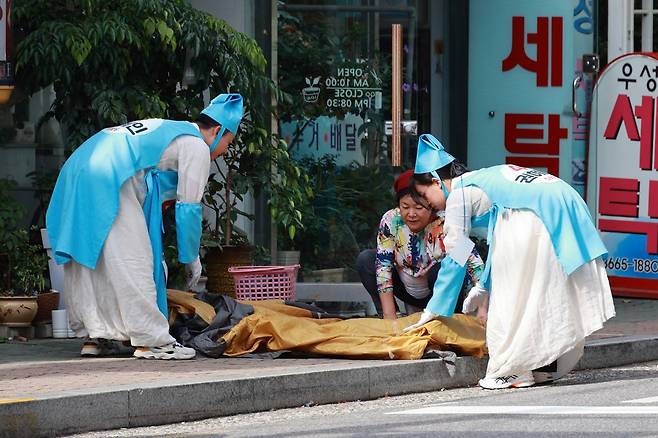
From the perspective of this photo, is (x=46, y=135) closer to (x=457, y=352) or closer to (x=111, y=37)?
(x=111, y=37)

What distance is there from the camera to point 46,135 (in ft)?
36.7

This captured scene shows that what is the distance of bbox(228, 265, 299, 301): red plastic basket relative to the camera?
1013cm

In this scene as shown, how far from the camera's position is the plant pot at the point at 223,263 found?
11078 mm

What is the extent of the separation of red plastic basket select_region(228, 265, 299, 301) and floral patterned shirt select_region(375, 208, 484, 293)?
83 cm

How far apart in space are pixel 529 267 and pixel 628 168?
5192mm

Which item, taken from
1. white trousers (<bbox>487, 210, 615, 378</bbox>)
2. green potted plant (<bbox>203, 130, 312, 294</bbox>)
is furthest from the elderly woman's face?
green potted plant (<bbox>203, 130, 312, 294</bbox>)

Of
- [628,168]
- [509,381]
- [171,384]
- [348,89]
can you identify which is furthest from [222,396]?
[628,168]

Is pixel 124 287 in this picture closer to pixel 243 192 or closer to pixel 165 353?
pixel 165 353

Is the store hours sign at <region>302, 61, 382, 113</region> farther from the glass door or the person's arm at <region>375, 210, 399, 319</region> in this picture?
the person's arm at <region>375, 210, 399, 319</region>

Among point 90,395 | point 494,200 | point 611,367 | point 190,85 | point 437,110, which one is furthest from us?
point 437,110

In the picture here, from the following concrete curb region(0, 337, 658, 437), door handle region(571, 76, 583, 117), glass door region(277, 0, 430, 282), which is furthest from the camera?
door handle region(571, 76, 583, 117)

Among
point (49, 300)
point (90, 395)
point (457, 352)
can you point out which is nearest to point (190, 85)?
point (49, 300)

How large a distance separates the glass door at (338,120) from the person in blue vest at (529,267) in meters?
4.24

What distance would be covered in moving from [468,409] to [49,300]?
355 cm
